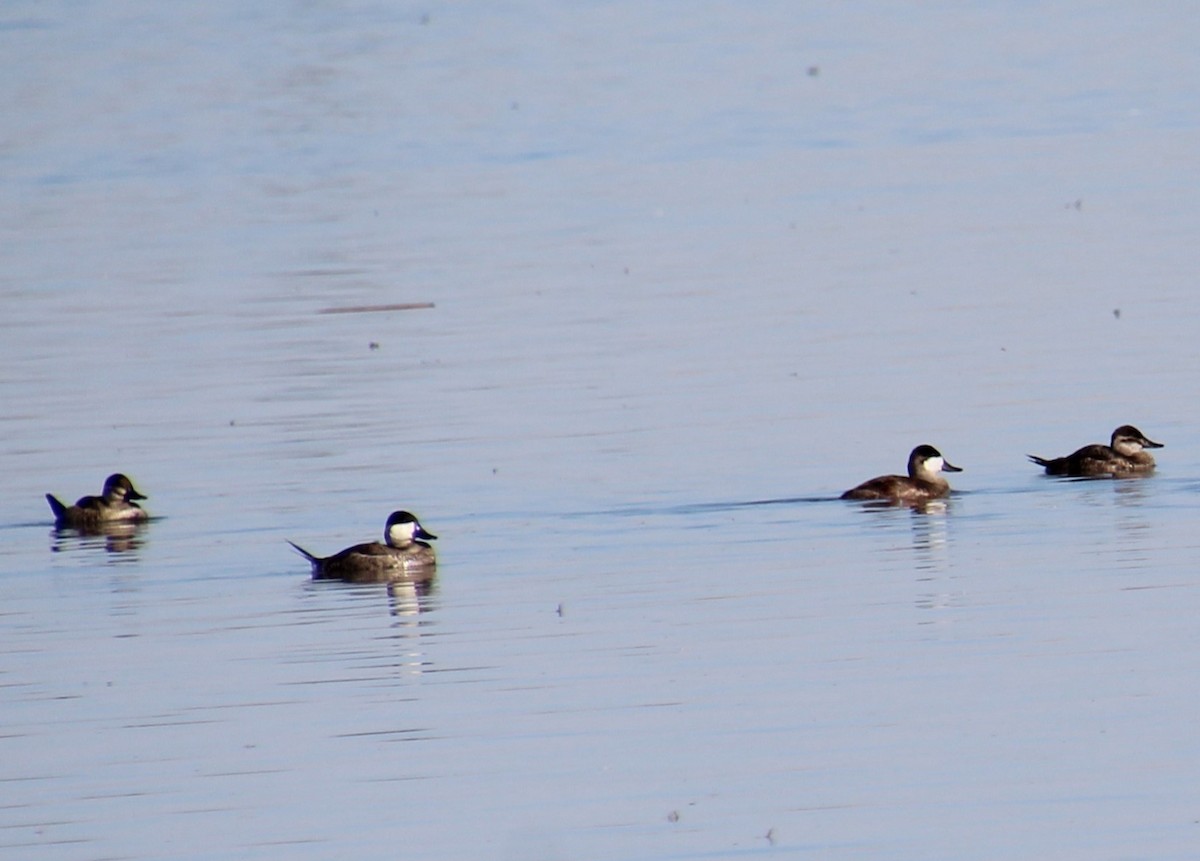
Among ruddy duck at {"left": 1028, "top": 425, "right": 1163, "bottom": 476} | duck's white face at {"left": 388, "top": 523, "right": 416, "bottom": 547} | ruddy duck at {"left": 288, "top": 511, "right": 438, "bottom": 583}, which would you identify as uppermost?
ruddy duck at {"left": 1028, "top": 425, "right": 1163, "bottom": 476}

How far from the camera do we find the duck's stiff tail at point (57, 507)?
18.6 metres

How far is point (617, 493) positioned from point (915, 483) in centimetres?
200

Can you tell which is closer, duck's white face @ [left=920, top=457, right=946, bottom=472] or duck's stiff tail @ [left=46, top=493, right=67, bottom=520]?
duck's white face @ [left=920, top=457, right=946, bottom=472]

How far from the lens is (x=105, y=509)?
720 inches

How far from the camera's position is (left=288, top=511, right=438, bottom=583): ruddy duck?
16109 mm

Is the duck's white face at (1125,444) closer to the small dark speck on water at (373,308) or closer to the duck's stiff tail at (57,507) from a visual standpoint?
the duck's stiff tail at (57,507)

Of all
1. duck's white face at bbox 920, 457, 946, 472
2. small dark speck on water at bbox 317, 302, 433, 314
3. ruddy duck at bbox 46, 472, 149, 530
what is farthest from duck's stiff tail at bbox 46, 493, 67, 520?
small dark speck on water at bbox 317, 302, 433, 314

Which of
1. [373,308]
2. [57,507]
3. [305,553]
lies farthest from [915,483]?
[373,308]

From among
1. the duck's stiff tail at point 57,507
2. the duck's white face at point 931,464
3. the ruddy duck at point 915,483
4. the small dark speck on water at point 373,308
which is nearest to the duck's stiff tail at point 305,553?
the duck's stiff tail at point 57,507

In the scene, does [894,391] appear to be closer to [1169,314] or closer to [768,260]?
[1169,314]

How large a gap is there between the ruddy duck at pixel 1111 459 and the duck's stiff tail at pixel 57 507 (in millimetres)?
6618

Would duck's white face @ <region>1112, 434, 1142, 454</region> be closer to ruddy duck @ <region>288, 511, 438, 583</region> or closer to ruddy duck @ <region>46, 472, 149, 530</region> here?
ruddy duck @ <region>288, 511, 438, 583</region>

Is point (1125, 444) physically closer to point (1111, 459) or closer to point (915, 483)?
point (1111, 459)

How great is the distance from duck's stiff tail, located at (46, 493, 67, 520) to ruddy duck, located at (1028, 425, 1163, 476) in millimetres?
6618
